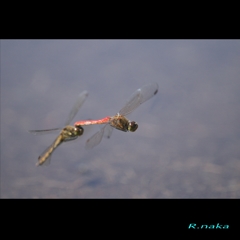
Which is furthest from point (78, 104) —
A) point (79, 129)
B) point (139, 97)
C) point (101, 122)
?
point (139, 97)

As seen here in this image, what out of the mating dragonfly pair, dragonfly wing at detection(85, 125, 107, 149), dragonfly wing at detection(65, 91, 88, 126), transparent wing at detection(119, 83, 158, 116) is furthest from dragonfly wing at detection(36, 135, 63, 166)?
transparent wing at detection(119, 83, 158, 116)

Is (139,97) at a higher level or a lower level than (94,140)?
higher

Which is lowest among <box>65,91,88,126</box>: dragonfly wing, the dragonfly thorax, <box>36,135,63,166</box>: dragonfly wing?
<box>36,135,63,166</box>: dragonfly wing

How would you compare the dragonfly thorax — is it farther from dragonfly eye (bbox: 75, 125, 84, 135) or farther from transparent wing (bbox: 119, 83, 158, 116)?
dragonfly eye (bbox: 75, 125, 84, 135)

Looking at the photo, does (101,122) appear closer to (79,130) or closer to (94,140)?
(94,140)

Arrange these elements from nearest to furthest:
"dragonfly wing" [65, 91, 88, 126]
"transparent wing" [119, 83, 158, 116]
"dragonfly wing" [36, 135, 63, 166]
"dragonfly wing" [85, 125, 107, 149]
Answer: "dragonfly wing" [65, 91, 88, 126]
"dragonfly wing" [36, 135, 63, 166]
"transparent wing" [119, 83, 158, 116]
"dragonfly wing" [85, 125, 107, 149]

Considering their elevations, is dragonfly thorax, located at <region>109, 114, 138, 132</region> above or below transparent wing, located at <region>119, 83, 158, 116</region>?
below

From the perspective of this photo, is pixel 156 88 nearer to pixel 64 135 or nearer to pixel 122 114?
pixel 122 114

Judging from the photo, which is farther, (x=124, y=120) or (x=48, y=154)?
(x=124, y=120)
